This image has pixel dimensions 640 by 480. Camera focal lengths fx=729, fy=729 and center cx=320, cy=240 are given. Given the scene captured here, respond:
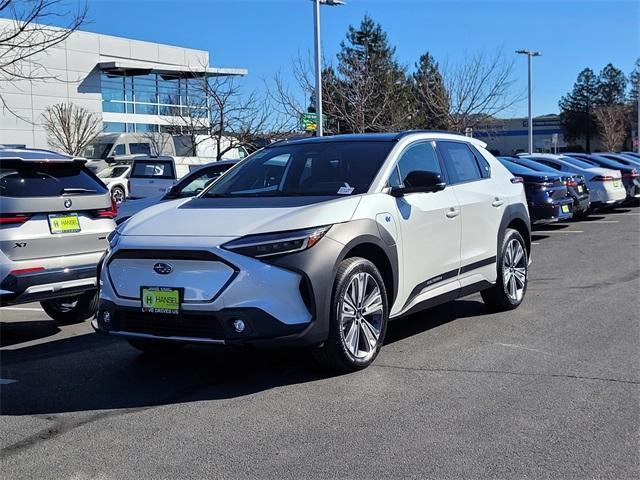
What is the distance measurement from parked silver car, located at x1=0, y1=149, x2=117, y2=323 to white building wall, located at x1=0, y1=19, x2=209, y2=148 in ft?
131

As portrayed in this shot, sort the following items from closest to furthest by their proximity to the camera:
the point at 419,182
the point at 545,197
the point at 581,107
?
the point at 419,182 → the point at 545,197 → the point at 581,107

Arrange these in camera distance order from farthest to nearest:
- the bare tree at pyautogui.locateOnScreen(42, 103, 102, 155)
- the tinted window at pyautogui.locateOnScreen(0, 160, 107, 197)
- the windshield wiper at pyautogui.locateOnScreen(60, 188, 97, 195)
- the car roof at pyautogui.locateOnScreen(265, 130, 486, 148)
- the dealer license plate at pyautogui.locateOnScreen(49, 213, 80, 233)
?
the bare tree at pyautogui.locateOnScreen(42, 103, 102, 155) < the windshield wiper at pyautogui.locateOnScreen(60, 188, 97, 195) < the dealer license plate at pyautogui.locateOnScreen(49, 213, 80, 233) < the tinted window at pyautogui.locateOnScreen(0, 160, 107, 197) < the car roof at pyautogui.locateOnScreen(265, 130, 486, 148)

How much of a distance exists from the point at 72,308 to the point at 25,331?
0.51 m

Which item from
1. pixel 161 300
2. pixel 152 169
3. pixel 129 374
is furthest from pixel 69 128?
pixel 161 300

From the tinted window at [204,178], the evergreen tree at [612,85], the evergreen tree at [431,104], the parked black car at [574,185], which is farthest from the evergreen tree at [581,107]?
the tinted window at [204,178]

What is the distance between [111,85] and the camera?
5297cm

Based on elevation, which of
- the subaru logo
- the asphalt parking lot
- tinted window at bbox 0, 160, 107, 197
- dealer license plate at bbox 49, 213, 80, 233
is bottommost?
the asphalt parking lot

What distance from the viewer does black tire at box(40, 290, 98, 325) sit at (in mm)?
7637

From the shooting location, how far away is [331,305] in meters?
4.98

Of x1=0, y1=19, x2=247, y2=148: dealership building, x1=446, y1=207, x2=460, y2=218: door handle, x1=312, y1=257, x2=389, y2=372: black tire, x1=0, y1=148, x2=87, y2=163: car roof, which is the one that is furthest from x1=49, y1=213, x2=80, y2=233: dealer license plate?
x1=0, y1=19, x2=247, y2=148: dealership building

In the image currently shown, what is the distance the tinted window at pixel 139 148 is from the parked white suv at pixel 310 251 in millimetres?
35445

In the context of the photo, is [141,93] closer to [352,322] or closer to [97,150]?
[97,150]

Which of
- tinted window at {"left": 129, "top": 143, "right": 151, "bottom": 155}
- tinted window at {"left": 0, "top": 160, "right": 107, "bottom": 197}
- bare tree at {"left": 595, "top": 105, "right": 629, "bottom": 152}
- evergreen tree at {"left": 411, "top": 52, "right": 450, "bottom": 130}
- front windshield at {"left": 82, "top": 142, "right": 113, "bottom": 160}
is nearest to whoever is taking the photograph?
tinted window at {"left": 0, "top": 160, "right": 107, "bottom": 197}

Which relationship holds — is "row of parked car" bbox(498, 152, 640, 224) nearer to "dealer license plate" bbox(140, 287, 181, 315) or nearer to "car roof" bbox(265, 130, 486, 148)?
"car roof" bbox(265, 130, 486, 148)
